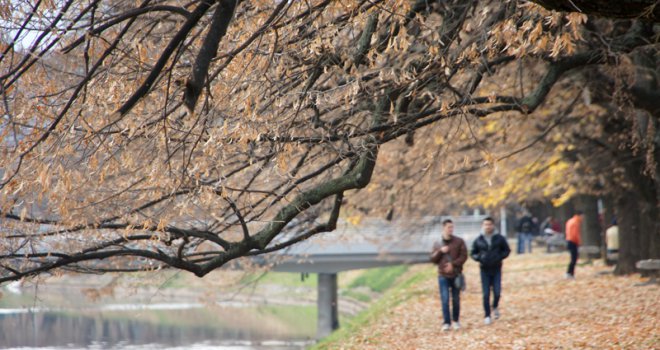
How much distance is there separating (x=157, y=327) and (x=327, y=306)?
5876mm

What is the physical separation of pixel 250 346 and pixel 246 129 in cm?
2056

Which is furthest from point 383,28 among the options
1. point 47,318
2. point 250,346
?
point 47,318

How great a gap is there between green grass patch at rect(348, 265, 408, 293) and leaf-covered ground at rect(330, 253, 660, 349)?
17.6 metres

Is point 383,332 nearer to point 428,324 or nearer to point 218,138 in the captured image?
point 428,324

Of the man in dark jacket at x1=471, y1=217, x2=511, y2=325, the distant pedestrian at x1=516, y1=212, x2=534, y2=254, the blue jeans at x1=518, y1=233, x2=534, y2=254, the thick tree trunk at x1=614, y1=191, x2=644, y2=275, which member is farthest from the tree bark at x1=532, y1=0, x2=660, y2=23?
the blue jeans at x1=518, y1=233, x2=534, y2=254

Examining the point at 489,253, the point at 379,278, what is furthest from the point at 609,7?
the point at 379,278

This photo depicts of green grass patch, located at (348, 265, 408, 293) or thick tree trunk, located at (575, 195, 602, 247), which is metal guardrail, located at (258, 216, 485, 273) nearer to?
thick tree trunk, located at (575, 195, 602, 247)

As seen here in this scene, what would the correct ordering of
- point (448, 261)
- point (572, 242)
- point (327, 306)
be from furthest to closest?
point (327, 306)
point (572, 242)
point (448, 261)

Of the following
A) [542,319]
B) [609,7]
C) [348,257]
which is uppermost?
[609,7]

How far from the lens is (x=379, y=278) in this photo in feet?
146

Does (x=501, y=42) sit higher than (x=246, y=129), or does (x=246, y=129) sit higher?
(x=501, y=42)

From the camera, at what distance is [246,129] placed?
25.8 feet

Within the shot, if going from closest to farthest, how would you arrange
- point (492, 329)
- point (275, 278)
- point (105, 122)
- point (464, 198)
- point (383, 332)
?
1. point (105, 122)
2. point (492, 329)
3. point (383, 332)
4. point (464, 198)
5. point (275, 278)

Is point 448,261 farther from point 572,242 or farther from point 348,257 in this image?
point 348,257
